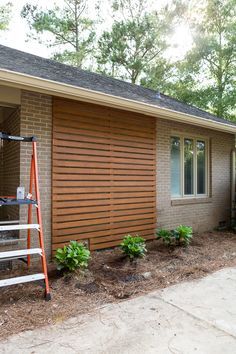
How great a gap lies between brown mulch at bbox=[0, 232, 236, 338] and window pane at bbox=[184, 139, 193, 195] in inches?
68.1

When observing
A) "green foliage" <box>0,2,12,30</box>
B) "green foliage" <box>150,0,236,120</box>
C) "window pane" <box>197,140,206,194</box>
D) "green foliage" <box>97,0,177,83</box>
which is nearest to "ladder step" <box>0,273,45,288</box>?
"window pane" <box>197,140,206,194</box>

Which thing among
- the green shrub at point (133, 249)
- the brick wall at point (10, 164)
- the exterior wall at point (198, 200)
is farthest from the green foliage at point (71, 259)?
the exterior wall at point (198, 200)

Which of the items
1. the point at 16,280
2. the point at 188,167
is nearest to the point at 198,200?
the point at 188,167

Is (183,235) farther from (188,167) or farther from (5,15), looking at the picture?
(5,15)

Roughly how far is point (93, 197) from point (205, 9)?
1588cm

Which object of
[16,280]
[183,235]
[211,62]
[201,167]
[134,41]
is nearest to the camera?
[16,280]

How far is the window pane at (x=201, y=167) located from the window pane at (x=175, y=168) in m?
0.81

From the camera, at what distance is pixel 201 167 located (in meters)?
7.56

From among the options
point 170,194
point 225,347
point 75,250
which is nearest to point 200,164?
point 170,194

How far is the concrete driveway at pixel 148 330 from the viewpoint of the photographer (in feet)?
7.65

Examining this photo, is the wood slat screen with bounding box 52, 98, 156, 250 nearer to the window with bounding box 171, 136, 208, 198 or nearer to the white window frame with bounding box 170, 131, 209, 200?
the window with bounding box 171, 136, 208, 198

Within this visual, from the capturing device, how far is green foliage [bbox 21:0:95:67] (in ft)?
52.1

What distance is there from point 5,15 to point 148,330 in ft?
66.5

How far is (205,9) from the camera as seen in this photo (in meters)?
16.2
